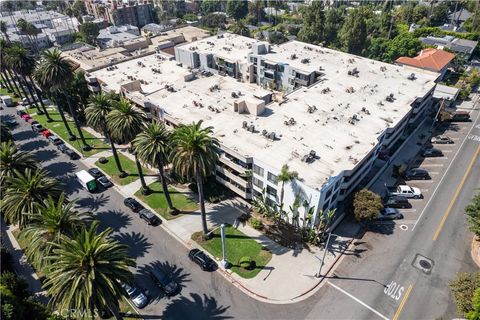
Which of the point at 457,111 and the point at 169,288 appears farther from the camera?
the point at 457,111

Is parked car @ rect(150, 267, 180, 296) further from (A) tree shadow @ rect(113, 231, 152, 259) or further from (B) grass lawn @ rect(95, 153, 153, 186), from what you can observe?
(B) grass lawn @ rect(95, 153, 153, 186)

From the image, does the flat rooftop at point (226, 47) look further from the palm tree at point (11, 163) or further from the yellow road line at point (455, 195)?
the yellow road line at point (455, 195)

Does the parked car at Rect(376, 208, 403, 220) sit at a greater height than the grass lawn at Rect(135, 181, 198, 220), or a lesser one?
lesser

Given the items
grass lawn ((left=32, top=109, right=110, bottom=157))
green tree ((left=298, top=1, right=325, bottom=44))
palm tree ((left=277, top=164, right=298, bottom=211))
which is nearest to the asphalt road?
palm tree ((left=277, top=164, right=298, bottom=211))

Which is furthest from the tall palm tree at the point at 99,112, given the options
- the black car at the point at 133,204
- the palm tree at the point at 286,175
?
the palm tree at the point at 286,175

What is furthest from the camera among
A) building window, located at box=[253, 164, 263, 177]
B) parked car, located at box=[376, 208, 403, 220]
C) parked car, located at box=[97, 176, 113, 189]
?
parked car, located at box=[97, 176, 113, 189]

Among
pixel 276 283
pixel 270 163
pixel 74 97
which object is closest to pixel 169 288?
pixel 276 283

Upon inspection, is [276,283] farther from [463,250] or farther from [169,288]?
[463,250]
